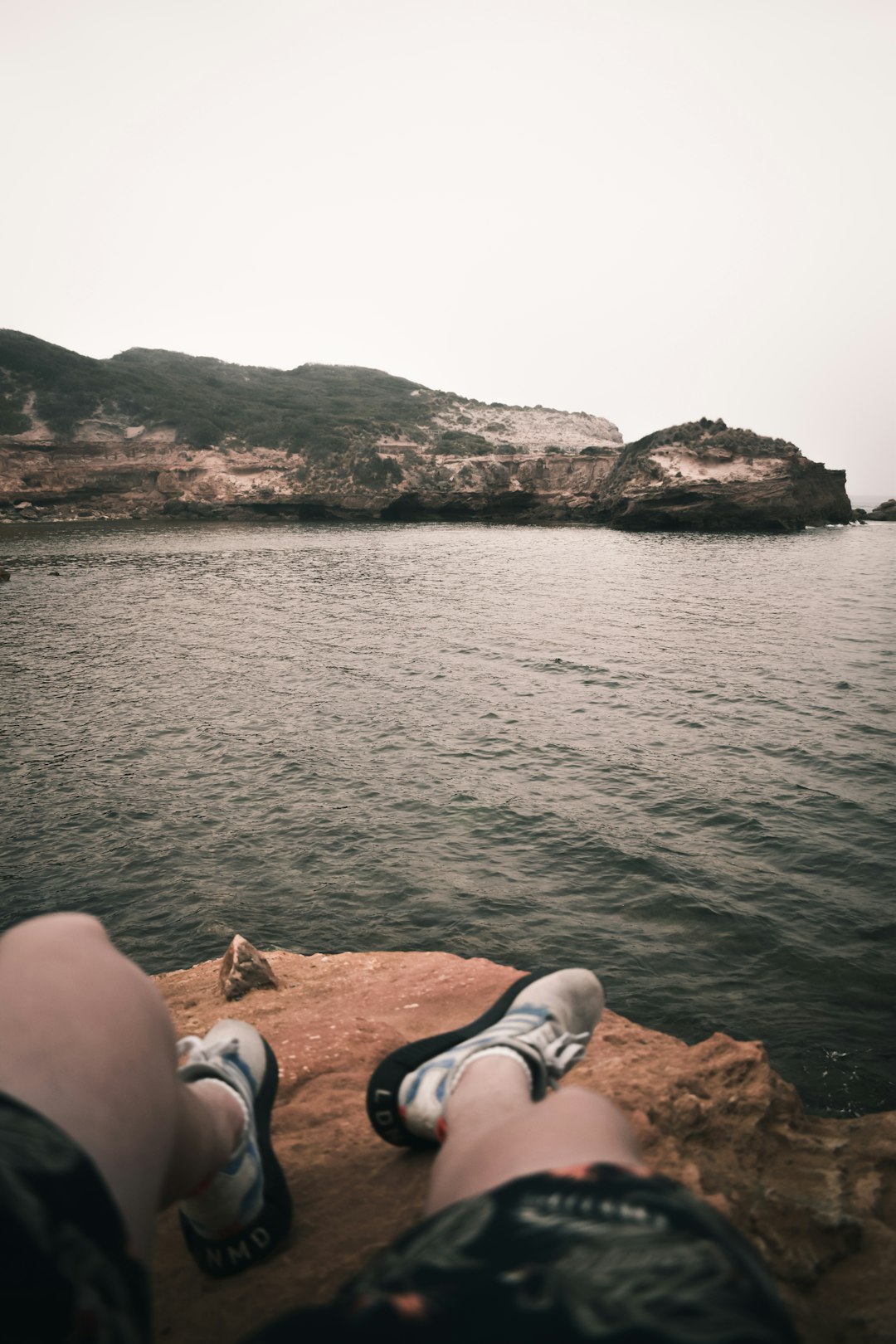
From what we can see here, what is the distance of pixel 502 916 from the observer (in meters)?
5.42

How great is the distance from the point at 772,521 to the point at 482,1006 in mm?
50609

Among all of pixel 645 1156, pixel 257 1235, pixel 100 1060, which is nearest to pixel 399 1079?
pixel 257 1235

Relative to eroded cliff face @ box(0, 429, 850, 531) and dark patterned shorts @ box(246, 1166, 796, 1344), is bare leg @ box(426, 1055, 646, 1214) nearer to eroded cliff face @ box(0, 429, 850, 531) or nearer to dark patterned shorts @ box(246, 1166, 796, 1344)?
dark patterned shorts @ box(246, 1166, 796, 1344)

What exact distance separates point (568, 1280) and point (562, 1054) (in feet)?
3.84

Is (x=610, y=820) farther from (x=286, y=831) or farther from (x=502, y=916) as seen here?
(x=286, y=831)

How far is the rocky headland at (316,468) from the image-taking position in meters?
49.5

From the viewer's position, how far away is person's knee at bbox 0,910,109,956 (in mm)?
1501

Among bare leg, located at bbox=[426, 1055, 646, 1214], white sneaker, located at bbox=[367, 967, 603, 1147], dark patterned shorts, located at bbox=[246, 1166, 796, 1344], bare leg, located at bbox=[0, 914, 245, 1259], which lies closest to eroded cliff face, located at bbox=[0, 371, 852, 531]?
white sneaker, located at bbox=[367, 967, 603, 1147]

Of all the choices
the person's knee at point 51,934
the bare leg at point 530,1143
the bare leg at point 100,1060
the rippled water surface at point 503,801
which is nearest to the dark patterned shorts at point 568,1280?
the bare leg at point 530,1143

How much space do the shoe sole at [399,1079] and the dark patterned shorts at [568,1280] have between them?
1.20 m

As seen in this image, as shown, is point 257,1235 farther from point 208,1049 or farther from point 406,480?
point 406,480

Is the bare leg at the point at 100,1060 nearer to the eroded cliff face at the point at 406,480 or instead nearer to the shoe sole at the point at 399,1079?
the shoe sole at the point at 399,1079

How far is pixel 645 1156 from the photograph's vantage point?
94.0 inches

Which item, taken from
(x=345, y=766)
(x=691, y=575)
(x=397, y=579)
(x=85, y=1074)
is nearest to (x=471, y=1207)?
(x=85, y=1074)
